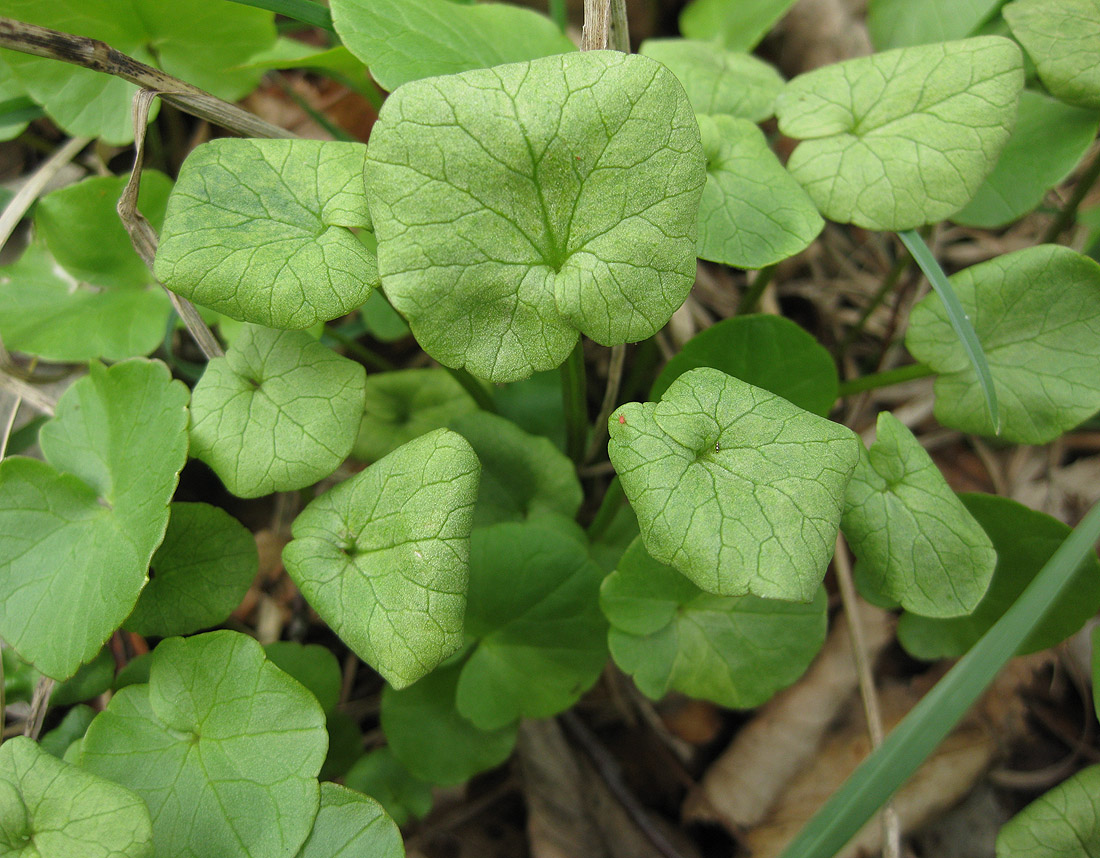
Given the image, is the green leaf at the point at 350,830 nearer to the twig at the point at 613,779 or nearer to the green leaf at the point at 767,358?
the twig at the point at 613,779

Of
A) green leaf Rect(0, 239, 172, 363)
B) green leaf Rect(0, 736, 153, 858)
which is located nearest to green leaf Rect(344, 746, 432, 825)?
green leaf Rect(0, 736, 153, 858)

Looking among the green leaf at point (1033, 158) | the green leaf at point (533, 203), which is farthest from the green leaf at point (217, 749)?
the green leaf at point (1033, 158)

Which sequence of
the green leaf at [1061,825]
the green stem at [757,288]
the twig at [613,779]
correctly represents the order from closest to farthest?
the green leaf at [1061,825] < the green stem at [757,288] < the twig at [613,779]

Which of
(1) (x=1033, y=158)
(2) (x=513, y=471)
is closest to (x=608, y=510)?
(2) (x=513, y=471)

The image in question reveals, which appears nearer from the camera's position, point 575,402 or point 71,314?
point 575,402

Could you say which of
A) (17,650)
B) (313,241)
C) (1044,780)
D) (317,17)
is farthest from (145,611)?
(1044,780)

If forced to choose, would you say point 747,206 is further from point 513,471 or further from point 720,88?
point 513,471
